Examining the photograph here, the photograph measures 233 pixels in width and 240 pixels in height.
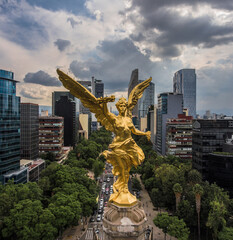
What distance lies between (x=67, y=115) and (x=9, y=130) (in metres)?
47.2

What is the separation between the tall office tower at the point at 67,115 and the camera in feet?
279

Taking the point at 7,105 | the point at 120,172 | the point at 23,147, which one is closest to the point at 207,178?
the point at 120,172

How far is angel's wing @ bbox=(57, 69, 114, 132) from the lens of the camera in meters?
13.4

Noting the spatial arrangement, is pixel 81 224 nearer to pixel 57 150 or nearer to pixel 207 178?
pixel 207 178

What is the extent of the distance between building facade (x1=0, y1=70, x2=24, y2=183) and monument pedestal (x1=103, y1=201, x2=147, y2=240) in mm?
29621

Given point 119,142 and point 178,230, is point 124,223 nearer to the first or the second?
point 119,142

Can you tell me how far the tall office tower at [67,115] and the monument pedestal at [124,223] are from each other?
73.3 meters

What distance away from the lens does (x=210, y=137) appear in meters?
42.9

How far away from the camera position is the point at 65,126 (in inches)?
3366

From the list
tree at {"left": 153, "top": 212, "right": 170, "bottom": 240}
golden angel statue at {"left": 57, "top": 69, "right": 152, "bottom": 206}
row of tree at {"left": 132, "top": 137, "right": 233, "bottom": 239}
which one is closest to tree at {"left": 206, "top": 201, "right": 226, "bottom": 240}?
row of tree at {"left": 132, "top": 137, "right": 233, "bottom": 239}

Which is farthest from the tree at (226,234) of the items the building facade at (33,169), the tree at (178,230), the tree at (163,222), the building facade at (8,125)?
the building facade at (33,169)

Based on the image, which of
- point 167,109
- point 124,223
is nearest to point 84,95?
point 124,223

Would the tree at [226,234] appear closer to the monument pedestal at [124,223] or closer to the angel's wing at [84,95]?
the monument pedestal at [124,223]

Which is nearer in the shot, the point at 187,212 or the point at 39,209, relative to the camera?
the point at 39,209
